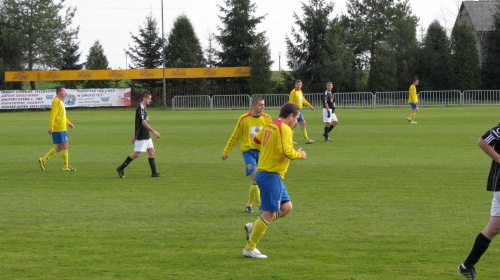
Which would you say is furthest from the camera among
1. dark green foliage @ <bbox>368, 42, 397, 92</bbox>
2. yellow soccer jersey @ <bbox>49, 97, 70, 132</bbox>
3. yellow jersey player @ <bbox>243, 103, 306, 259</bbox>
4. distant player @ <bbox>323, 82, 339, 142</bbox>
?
dark green foliage @ <bbox>368, 42, 397, 92</bbox>

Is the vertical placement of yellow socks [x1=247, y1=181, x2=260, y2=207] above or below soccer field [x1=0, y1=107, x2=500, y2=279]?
above

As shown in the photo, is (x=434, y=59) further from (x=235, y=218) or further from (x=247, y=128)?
(x=235, y=218)

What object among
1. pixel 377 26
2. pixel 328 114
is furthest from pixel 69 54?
pixel 328 114

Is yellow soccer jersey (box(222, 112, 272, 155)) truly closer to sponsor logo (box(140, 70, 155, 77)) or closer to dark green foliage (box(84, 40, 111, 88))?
sponsor logo (box(140, 70, 155, 77))

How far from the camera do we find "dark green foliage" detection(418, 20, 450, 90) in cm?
5369

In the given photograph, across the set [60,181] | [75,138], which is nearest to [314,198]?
[60,181]

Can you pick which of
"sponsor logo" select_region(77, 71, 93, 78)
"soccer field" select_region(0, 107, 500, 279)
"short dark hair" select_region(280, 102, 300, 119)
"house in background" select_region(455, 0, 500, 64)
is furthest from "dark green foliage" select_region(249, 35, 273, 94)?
"short dark hair" select_region(280, 102, 300, 119)

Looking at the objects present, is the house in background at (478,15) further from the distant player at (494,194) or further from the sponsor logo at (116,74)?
the distant player at (494,194)

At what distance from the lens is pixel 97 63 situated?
64500 mm

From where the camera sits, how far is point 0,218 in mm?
9148

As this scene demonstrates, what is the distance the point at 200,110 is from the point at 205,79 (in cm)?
1252

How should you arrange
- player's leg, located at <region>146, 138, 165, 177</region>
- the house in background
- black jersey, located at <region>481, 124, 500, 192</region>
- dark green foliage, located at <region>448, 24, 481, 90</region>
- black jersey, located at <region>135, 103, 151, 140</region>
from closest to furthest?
black jersey, located at <region>481, 124, 500, 192</region>, black jersey, located at <region>135, 103, 151, 140</region>, player's leg, located at <region>146, 138, 165, 177</region>, dark green foliage, located at <region>448, 24, 481, 90</region>, the house in background

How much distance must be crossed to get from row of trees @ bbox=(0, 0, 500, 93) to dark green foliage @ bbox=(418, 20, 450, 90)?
0.09 m

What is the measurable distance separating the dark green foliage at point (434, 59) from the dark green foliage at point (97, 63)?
32.1 m
